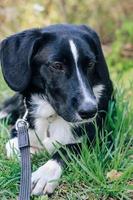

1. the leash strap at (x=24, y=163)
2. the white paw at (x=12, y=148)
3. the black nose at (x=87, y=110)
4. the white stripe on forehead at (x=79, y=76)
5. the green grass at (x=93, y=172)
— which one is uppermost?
the white stripe on forehead at (x=79, y=76)

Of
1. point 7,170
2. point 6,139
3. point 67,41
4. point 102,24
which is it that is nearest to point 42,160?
point 7,170

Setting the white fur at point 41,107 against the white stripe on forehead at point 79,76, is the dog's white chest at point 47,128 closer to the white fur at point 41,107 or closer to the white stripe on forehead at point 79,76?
the white fur at point 41,107

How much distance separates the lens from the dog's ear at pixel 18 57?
12.6 ft

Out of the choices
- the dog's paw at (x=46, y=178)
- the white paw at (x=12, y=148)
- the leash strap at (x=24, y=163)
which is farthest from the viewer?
the white paw at (x=12, y=148)

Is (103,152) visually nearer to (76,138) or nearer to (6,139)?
(76,138)

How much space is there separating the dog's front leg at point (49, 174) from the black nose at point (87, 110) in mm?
303

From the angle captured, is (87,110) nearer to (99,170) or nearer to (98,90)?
(99,170)

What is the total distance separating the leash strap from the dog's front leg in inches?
4.0

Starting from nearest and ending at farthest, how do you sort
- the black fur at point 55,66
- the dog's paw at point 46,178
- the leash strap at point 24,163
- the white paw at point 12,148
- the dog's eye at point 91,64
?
the leash strap at point 24,163, the dog's paw at point 46,178, the black fur at point 55,66, the dog's eye at point 91,64, the white paw at point 12,148

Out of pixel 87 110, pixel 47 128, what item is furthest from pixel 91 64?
pixel 47 128

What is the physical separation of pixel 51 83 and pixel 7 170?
65 centimetres

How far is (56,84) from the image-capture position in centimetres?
374

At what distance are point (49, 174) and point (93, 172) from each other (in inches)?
11.0

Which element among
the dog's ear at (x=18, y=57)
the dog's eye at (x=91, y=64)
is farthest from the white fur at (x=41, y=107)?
the dog's eye at (x=91, y=64)
